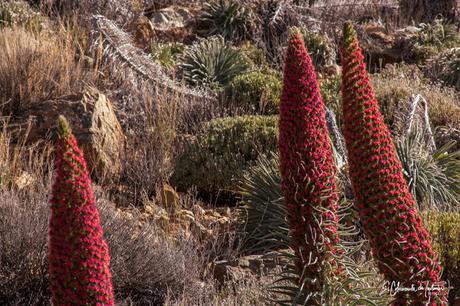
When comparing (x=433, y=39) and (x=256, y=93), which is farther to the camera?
(x=433, y=39)

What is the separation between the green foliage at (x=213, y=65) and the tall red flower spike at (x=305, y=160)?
316 inches

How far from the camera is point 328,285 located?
2.14 metres

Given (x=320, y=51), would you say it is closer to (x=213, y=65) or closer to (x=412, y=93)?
(x=213, y=65)

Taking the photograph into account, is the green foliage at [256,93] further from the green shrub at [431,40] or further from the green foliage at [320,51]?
the green shrub at [431,40]

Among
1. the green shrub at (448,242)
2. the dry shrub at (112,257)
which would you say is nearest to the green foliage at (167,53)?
the dry shrub at (112,257)

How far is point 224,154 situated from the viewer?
7027mm

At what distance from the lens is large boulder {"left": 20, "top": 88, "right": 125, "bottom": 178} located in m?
6.87

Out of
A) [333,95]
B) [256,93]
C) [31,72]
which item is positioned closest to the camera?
[31,72]

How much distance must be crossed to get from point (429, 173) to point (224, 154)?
1.86 meters

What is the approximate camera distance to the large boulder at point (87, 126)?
6867mm

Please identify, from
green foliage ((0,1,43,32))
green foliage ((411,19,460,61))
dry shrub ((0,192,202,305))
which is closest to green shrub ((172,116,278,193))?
dry shrub ((0,192,202,305))

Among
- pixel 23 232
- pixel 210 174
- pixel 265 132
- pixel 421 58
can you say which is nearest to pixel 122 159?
pixel 210 174

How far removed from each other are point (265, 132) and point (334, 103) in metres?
2.03

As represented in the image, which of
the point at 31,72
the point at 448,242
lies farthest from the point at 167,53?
the point at 448,242
